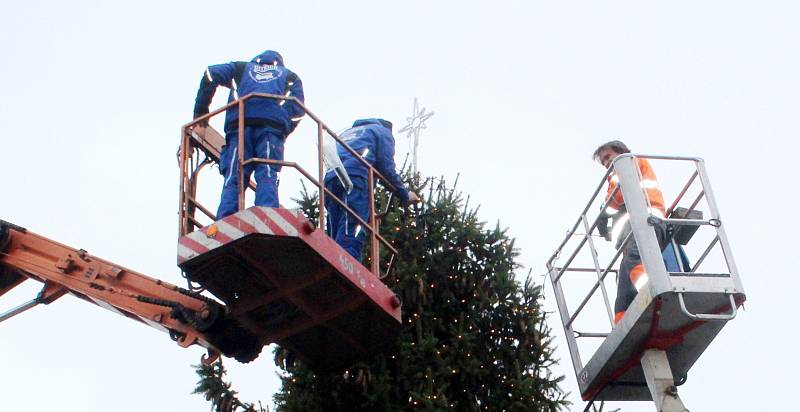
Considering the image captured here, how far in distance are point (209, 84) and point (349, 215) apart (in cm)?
173

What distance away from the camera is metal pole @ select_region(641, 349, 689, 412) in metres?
8.52

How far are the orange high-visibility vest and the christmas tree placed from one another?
2.25 metres

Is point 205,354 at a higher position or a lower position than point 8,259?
lower

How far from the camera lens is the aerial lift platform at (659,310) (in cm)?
841

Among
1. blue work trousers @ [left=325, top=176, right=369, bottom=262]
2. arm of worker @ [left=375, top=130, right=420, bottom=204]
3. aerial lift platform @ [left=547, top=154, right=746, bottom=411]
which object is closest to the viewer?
aerial lift platform @ [left=547, top=154, right=746, bottom=411]

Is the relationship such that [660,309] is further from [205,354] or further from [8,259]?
[8,259]

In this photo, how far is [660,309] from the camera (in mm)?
8461

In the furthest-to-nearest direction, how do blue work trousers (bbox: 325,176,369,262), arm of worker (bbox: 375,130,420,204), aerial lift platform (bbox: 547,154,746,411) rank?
arm of worker (bbox: 375,130,420,204) → blue work trousers (bbox: 325,176,369,262) → aerial lift platform (bbox: 547,154,746,411)

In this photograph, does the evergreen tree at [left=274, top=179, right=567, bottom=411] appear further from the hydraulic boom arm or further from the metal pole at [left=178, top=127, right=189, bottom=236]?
the metal pole at [left=178, top=127, right=189, bottom=236]

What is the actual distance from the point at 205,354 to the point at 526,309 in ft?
10.7

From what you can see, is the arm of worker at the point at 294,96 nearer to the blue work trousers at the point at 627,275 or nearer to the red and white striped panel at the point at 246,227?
the red and white striped panel at the point at 246,227

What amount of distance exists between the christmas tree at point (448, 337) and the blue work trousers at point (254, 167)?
69.8 inches

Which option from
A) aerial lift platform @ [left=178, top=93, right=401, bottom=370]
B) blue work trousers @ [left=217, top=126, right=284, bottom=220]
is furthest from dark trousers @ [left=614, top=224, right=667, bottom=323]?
blue work trousers @ [left=217, top=126, right=284, bottom=220]

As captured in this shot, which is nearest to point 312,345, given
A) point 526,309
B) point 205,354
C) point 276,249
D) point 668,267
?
point 205,354
